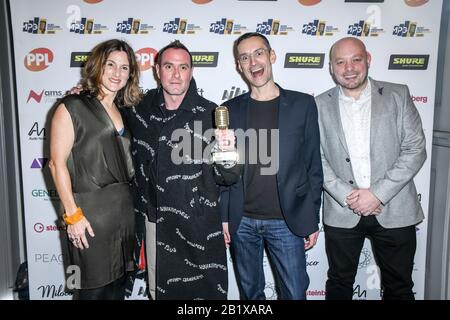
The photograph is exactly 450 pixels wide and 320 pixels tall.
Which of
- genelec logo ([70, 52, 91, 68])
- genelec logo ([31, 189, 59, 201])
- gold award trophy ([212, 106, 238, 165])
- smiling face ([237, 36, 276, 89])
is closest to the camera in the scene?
gold award trophy ([212, 106, 238, 165])

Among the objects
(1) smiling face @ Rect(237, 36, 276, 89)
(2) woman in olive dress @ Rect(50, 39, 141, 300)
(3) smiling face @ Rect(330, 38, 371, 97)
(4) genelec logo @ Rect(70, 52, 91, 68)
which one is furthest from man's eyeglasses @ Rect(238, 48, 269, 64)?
(4) genelec logo @ Rect(70, 52, 91, 68)

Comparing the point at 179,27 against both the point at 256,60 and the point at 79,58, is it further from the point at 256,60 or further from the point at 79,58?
the point at 256,60

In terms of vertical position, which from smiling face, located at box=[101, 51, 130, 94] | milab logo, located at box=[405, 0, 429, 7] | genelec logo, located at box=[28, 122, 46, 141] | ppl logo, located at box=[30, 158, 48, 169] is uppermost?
milab logo, located at box=[405, 0, 429, 7]

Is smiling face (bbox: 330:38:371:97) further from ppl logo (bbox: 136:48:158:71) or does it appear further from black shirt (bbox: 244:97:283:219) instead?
ppl logo (bbox: 136:48:158:71)

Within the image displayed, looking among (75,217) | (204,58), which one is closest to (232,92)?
(204,58)

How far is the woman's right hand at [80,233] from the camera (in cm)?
214

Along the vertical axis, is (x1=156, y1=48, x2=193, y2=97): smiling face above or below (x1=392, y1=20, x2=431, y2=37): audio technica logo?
below

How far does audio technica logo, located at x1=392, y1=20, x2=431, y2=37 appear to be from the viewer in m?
3.17

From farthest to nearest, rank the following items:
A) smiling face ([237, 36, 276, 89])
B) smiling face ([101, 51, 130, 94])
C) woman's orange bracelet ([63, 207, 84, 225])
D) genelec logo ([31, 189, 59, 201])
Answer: genelec logo ([31, 189, 59, 201]) < smiling face ([237, 36, 276, 89]) < smiling face ([101, 51, 130, 94]) < woman's orange bracelet ([63, 207, 84, 225])

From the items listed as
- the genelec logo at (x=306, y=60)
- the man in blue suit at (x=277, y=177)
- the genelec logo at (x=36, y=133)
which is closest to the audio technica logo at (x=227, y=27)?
the genelec logo at (x=306, y=60)

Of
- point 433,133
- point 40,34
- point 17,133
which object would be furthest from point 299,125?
point 17,133

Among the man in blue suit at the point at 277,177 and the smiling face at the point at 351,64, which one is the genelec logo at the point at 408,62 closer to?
the smiling face at the point at 351,64

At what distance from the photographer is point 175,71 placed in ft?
7.68
